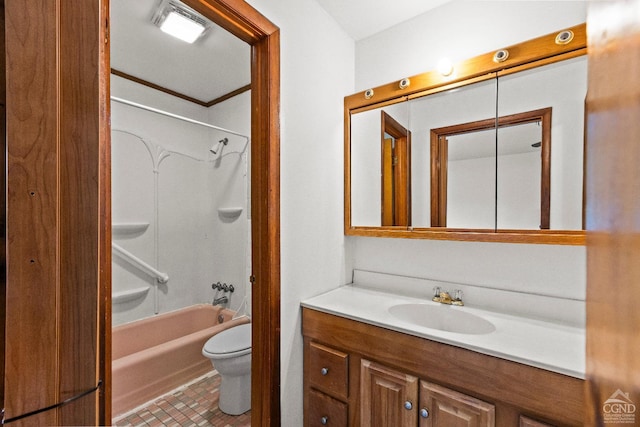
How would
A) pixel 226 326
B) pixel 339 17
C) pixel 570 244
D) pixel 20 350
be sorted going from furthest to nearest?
pixel 226 326, pixel 339 17, pixel 570 244, pixel 20 350

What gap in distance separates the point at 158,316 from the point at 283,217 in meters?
1.82

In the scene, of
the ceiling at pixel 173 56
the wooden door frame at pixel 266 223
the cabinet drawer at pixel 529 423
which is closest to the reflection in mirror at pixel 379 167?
the wooden door frame at pixel 266 223

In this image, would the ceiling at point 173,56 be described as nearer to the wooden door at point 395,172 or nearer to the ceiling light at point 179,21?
the ceiling light at point 179,21

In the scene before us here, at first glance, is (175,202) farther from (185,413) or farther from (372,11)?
(372,11)

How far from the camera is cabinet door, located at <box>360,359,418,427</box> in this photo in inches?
43.1

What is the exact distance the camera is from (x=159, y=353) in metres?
1.95

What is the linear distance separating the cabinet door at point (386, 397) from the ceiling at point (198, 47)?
1.85 metres

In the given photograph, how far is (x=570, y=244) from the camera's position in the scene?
1116 mm

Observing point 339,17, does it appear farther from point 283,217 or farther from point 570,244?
point 570,244

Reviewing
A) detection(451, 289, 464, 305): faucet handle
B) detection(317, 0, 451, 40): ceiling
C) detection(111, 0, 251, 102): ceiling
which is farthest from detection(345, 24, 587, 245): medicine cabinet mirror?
detection(111, 0, 251, 102): ceiling

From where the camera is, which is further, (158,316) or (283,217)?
(158,316)

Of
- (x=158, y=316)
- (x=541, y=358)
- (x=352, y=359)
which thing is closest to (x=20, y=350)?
(x=352, y=359)

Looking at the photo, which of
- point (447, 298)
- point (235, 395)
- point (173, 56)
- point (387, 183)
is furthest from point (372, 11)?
point (235, 395)

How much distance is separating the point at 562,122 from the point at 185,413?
2.60m
